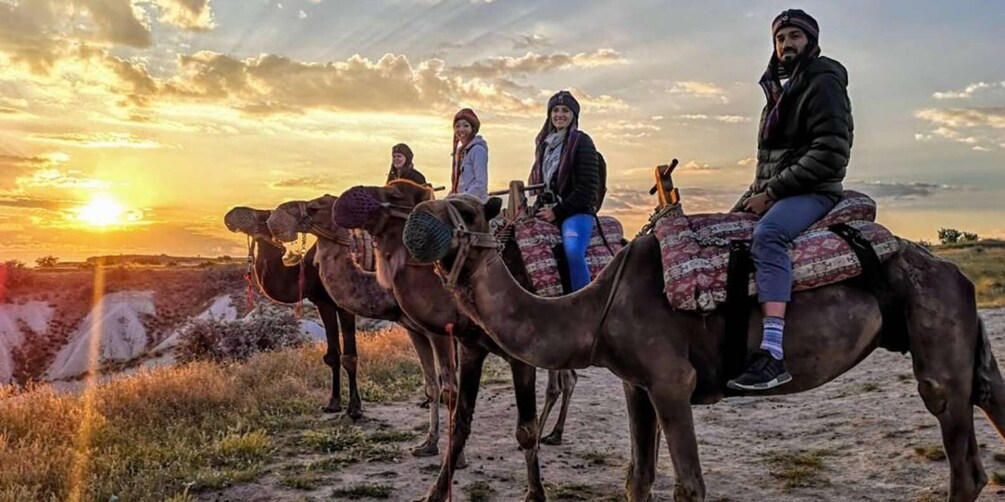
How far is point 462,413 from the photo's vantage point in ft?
20.2

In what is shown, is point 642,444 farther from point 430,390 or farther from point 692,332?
point 430,390

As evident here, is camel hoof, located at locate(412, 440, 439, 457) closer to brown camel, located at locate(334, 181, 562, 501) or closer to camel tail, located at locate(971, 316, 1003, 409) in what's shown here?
brown camel, located at locate(334, 181, 562, 501)

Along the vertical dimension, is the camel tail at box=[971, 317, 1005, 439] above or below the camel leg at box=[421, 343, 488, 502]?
above

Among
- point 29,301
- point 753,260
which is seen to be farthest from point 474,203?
point 29,301

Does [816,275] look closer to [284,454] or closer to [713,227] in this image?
[713,227]

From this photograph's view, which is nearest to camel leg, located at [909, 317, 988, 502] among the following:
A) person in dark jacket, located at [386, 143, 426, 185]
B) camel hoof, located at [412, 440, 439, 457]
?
camel hoof, located at [412, 440, 439, 457]

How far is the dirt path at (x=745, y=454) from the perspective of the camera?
688 cm

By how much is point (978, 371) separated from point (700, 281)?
2.03 m

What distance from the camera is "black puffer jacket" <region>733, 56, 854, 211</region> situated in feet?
15.2

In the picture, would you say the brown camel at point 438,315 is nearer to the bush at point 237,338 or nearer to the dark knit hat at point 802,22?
the dark knit hat at point 802,22

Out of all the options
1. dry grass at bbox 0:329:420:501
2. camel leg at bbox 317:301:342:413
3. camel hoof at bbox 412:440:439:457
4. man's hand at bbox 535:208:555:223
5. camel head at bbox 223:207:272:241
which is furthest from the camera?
camel leg at bbox 317:301:342:413

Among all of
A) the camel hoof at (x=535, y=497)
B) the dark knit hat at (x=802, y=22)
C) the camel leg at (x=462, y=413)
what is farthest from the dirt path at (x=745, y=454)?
the dark knit hat at (x=802, y=22)

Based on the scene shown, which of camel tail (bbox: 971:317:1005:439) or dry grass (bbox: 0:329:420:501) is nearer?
camel tail (bbox: 971:317:1005:439)

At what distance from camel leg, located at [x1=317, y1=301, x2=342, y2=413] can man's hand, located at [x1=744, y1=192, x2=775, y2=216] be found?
252 inches
